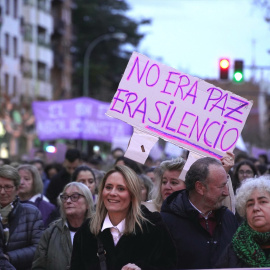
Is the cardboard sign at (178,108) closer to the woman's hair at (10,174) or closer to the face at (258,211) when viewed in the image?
the woman's hair at (10,174)

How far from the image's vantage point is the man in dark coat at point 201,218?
714 centimetres

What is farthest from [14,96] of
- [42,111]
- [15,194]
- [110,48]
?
[15,194]

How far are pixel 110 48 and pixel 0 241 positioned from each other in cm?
6567

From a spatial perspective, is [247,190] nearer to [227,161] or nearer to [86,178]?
[227,161]

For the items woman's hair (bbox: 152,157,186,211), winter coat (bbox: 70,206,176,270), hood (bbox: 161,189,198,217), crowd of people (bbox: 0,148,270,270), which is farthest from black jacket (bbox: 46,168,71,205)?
winter coat (bbox: 70,206,176,270)

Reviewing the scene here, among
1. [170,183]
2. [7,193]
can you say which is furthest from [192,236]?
[7,193]

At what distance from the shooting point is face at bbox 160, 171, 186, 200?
28.7 feet

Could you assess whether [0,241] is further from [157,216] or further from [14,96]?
[14,96]

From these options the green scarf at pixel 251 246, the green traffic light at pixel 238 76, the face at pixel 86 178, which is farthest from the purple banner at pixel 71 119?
the green scarf at pixel 251 246

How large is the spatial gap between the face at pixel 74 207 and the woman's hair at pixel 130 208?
86.4 inches

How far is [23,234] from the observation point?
9.12m

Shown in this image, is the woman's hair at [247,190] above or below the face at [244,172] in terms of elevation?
below

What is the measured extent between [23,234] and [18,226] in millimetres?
86

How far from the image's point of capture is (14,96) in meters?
61.0
